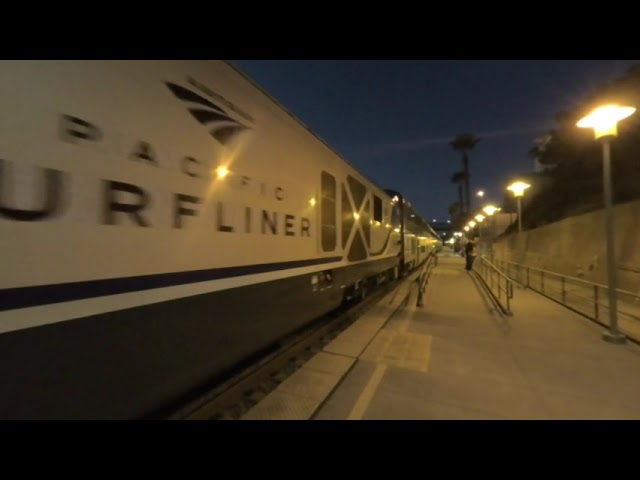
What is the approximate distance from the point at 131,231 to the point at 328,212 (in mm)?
3401

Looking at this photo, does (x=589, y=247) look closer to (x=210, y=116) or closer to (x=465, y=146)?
(x=210, y=116)

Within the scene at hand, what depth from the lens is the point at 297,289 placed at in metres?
4.26

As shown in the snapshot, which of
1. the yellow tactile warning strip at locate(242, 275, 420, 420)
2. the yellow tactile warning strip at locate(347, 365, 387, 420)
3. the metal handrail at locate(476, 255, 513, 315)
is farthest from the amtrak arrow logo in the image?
the metal handrail at locate(476, 255, 513, 315)

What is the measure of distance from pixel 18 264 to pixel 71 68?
1.02 meters

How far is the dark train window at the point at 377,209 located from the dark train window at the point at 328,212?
3.07m

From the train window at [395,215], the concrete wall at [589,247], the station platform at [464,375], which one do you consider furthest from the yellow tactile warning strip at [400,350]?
the concrete wall at [589,247]

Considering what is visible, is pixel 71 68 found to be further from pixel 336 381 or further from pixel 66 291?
pixel 336 381

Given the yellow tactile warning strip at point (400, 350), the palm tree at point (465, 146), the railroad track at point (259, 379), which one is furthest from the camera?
the palm tree at point (465, 146)

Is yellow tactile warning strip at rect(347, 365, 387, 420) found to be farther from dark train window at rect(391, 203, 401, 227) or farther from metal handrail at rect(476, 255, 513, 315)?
dark train window at rect(391, 203, 401, 227)

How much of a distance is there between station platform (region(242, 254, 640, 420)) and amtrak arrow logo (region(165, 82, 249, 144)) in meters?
2.53

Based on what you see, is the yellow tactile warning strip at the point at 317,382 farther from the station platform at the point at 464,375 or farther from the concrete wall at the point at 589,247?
the concrete wall at the point at 589,247

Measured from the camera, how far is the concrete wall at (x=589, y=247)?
9.96 metres

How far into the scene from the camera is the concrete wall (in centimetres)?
996
